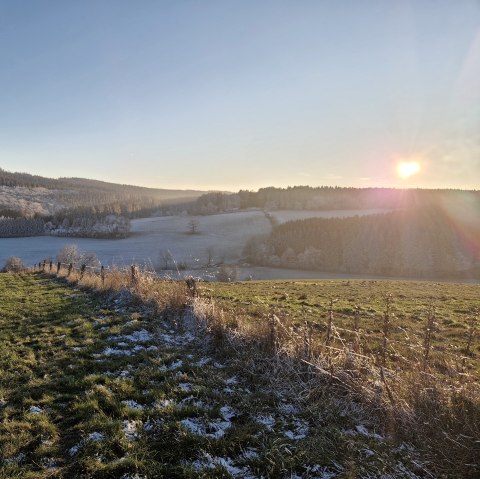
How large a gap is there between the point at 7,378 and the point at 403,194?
137 meters

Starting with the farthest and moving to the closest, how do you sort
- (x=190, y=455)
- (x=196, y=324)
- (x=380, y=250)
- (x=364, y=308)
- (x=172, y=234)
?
(x=172, y=234)
(x=380, y=250)
(x=364, y=308)
(x=196, y=324)
(x=190, y=455)

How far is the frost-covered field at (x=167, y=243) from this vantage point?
254ft

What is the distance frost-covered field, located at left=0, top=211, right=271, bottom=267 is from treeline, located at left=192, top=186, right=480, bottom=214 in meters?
21.9

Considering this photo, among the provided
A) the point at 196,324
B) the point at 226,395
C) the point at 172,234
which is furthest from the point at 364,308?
the point at 172,234

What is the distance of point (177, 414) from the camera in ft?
17.9

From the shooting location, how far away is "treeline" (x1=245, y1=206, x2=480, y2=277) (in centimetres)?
7594

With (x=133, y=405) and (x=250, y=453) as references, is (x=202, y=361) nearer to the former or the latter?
(x=133, y=405)

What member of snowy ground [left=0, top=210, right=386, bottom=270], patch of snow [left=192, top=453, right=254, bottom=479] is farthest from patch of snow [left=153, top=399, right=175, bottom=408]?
snowy ground [left=0, top=210, right=386, bottom=270]

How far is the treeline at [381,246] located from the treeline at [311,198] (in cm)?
3342

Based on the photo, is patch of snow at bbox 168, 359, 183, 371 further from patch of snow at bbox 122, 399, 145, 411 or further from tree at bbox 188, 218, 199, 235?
tree at bbox 188, 218, 199, 235

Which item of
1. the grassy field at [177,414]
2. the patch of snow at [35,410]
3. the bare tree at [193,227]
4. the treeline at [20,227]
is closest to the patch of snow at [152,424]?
the grassy field at [177,414]

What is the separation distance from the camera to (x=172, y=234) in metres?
104

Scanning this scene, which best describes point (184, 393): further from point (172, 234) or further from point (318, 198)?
point (318, 198)

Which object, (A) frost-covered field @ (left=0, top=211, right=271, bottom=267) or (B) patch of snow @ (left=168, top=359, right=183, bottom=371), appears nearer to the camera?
(B) patch of snow @ (left=168, top=359, right=183, bottom=371)
